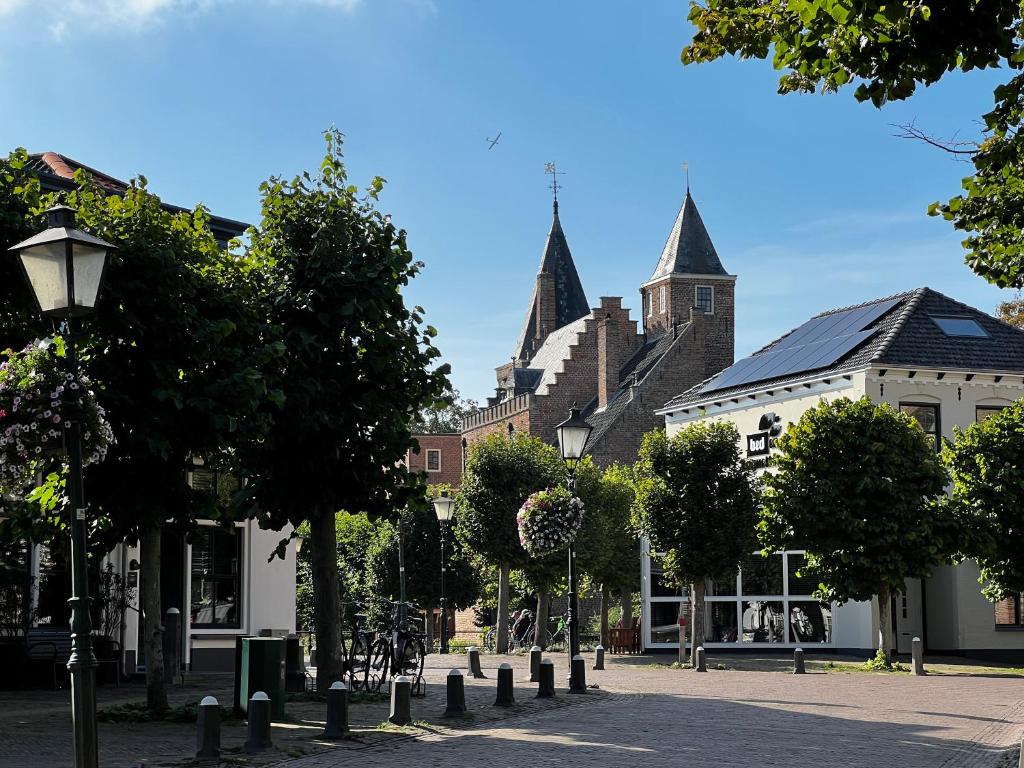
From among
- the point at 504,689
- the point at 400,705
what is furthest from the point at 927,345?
the point at 400,705

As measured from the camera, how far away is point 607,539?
1505 inches

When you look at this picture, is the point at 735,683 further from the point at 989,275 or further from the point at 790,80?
the point at 790,80

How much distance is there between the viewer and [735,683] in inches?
900

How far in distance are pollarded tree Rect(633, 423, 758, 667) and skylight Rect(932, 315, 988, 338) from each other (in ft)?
28.2

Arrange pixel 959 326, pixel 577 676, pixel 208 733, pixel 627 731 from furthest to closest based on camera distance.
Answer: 1. pixel 959 326
2. pixel 577 676
3. pixel 627 731
4. pixel 208 733

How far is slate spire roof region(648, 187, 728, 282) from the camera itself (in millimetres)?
71500

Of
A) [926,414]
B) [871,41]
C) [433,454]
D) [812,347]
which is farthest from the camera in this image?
[433,454]

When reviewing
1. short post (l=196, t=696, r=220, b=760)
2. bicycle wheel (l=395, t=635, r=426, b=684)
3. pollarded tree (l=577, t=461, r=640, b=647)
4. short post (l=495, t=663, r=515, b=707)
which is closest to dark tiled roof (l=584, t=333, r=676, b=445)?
pollarded tree (l=577, t=461, r=640, b=647)

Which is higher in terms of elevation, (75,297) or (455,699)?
(75,297)

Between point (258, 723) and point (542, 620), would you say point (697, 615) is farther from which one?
point (258, 723)

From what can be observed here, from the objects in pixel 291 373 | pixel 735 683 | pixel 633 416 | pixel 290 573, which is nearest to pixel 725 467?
pixel 735 683

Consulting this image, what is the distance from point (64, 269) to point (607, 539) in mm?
30952

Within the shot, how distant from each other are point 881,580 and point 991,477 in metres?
3.39

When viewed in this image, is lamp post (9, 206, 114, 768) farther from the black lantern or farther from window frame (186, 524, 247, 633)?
window frame (186, 524, 247, 633)
